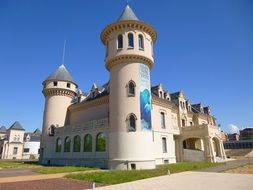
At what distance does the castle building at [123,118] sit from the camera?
24922 millimetres

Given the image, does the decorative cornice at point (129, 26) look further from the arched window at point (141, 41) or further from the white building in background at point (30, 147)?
the white building in background at point (30, 147)

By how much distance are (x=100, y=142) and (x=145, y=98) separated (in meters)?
8.82

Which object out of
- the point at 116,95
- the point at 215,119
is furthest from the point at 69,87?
the point at 215,119

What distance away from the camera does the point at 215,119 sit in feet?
188

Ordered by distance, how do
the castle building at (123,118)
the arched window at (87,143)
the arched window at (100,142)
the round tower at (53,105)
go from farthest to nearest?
the round tower at (53,105)
the arched window at (87,143)
the arched window at (100,142)
the castle building at (123,118)

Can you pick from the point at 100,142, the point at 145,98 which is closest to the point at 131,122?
the point at 145,98

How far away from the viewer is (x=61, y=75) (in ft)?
136

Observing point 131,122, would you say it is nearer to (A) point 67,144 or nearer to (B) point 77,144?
(B) point 77,144

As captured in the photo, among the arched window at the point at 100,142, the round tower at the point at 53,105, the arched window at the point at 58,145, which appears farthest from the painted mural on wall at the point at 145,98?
the arched window at the point at 58,145

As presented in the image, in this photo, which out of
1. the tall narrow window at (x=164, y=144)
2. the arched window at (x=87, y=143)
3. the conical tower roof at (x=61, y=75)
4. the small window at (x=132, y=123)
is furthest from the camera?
the conical tower roof at (x=61, y=75)

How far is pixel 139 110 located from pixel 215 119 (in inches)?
1560

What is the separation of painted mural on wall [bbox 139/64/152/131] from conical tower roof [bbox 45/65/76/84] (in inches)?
764

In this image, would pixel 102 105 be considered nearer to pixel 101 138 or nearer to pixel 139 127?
pixel 101 138

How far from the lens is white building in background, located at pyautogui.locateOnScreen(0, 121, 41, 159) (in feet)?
231
